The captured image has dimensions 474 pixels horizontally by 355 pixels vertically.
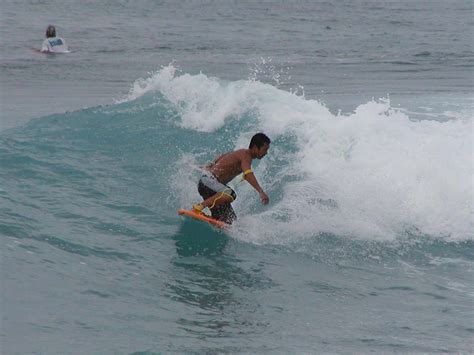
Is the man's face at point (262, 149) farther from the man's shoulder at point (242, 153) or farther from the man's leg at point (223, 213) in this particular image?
the man's leg at point (223, 213)

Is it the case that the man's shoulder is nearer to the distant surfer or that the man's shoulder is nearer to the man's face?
the man's face

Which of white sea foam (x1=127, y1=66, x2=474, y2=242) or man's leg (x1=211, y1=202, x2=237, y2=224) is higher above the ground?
white sea foam (x1=127, y1=66, x2=474, y2=242)

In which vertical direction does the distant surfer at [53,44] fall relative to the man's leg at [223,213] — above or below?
above

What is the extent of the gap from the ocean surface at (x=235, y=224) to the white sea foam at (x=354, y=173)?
3cm

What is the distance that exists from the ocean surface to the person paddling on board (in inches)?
8.6

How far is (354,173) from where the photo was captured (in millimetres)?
11742

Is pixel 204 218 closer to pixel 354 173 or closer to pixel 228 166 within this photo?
pixel 228 166

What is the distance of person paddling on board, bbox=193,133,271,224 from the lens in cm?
991

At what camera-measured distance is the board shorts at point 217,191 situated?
10.1 m

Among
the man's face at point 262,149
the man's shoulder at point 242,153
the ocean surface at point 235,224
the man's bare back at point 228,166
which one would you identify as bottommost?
the ocean surface at point 235,224

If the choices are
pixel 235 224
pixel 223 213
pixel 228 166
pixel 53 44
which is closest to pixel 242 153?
pixel 228 166

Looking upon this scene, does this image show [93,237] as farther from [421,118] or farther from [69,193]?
[421,118]

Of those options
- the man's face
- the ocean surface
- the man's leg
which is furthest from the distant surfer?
the man's face

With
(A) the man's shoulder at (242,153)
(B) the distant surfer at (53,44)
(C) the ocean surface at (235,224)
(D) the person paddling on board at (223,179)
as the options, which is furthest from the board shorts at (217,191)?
(B) the distant surfer at (53,44)
